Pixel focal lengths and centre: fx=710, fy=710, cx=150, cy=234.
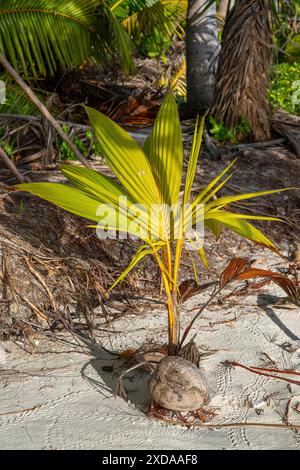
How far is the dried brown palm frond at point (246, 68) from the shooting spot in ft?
17.8

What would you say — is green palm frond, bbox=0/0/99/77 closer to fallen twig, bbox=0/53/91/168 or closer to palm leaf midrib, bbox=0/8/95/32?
palm leaf midrib, bbox=0/8/95/32

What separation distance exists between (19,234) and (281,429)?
1970 millimetres

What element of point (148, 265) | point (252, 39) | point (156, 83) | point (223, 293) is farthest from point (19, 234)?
point (156, 83)

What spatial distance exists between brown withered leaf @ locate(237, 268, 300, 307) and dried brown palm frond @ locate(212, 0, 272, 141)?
2.27 m

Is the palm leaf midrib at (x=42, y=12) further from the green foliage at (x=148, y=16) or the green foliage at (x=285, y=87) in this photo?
the green foliage at (x=285, y=87)

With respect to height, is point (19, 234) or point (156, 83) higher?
point (156, 83)

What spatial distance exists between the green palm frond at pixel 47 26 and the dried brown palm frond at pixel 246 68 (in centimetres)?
116

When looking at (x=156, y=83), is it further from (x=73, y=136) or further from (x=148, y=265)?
(x=148, y=265)

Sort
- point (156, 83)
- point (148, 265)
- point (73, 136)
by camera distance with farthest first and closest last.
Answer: point (156, 83)
point (73, 136)
point (148, 265)

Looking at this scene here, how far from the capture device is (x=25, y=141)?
17.1 feet

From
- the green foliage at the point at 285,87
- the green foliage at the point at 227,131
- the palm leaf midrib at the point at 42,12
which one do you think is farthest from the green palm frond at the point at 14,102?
the green foliage at the point at 285,87

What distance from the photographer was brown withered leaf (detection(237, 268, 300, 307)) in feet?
9.94

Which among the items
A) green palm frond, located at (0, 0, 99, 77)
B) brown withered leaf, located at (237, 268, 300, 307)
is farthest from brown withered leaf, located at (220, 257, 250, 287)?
green palm frond, located at (0, 0, 99, 77)

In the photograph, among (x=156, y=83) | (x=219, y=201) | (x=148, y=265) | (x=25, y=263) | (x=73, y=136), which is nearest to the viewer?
(x=219, y=201)
